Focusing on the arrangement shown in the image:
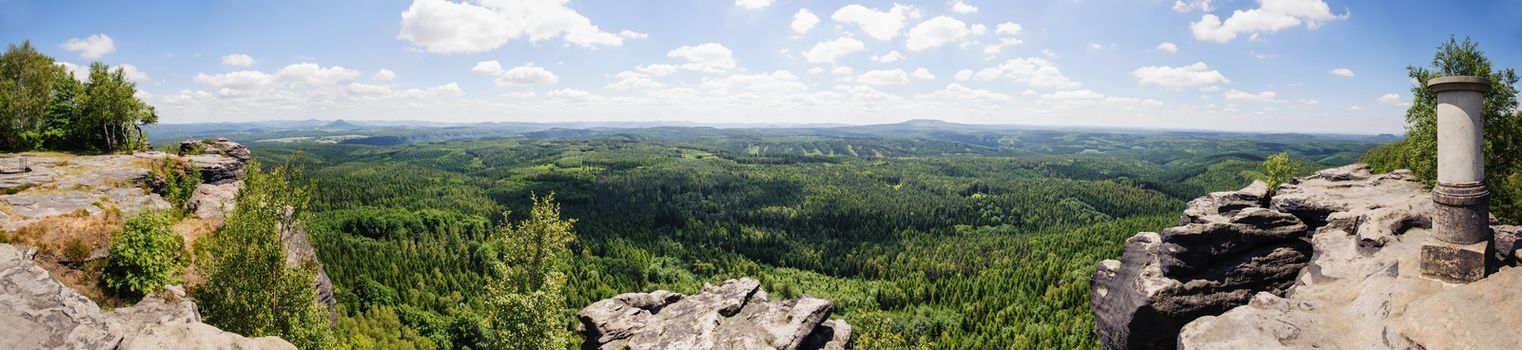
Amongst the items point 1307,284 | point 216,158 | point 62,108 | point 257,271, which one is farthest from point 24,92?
point 1307,284

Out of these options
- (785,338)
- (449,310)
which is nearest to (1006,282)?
(785,338)

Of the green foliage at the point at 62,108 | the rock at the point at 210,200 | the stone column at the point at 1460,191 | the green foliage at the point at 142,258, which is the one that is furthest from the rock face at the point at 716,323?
the green foliage at the point at 62,108

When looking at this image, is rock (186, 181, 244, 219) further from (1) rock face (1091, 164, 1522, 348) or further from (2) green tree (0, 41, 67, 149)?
(1) rock face (1091, 164, 1522, 348)

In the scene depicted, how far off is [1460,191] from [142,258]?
52902 mm

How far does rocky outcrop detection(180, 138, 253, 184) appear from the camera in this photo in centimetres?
4181

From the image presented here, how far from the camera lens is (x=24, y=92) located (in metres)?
40.7

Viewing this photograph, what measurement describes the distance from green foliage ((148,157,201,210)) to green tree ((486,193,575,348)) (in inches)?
877

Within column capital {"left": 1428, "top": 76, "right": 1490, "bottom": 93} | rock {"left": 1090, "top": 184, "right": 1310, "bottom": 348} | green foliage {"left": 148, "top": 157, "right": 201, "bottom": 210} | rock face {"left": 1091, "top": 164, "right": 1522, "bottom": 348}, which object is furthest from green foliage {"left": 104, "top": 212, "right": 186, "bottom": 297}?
column capital {"left": 1428, "top": 76, "right": 1490, "bottom": 93}

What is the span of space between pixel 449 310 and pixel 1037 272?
10889 cm

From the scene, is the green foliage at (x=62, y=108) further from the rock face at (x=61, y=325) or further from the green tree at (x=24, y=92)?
the rock face at (x=61, y=325)

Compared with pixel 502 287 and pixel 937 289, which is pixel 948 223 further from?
pixel 502 287

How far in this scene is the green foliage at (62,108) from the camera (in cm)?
3962

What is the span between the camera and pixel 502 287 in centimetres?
2945

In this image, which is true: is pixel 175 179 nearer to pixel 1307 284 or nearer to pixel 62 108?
pixel 62 108
